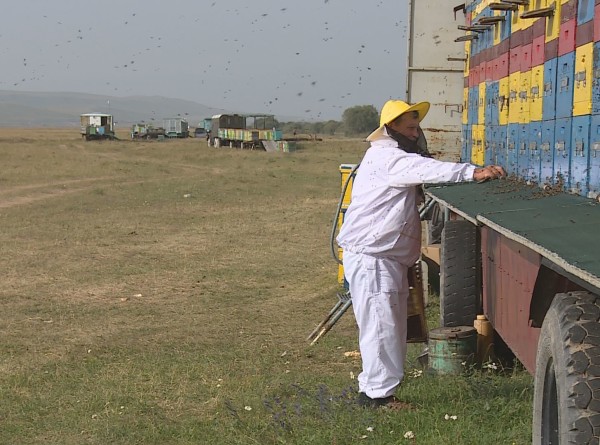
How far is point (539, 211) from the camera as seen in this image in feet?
14.1

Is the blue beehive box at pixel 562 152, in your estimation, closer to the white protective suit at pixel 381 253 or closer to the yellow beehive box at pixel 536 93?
the yellow beehive box at pixel 536 93

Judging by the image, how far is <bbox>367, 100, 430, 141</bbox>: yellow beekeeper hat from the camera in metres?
5.49

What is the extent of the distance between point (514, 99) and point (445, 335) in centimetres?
176

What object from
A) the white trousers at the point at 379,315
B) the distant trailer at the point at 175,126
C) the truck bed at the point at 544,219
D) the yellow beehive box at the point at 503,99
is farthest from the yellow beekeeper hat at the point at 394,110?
the distant trailer at the point at 175,126

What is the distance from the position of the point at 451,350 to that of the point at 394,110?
1961mm

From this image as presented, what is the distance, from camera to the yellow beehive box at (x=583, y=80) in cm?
450

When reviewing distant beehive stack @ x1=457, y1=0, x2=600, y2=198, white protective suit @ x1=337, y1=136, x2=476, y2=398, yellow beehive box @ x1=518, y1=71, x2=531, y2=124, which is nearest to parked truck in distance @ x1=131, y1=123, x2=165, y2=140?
distant beehive stack @ x1=457, y1=0, x2=600, y2=198

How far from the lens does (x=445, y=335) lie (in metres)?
6.54

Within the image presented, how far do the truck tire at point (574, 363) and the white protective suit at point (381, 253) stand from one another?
1.67 metres

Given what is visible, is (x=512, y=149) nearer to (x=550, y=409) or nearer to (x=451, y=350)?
(x=451, y=350)

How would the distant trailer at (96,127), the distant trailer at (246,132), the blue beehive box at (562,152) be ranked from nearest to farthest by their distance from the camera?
the blue beehive box at (562,152) < the distant trailer at (246,132) < the distant trailer at (96,127)

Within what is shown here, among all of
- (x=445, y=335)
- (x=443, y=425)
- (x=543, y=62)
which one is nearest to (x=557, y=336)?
(x=443, y=425)

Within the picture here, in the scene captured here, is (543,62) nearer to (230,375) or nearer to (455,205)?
(455,205)

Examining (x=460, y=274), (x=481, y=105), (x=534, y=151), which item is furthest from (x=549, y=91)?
(x=481, y=105)
